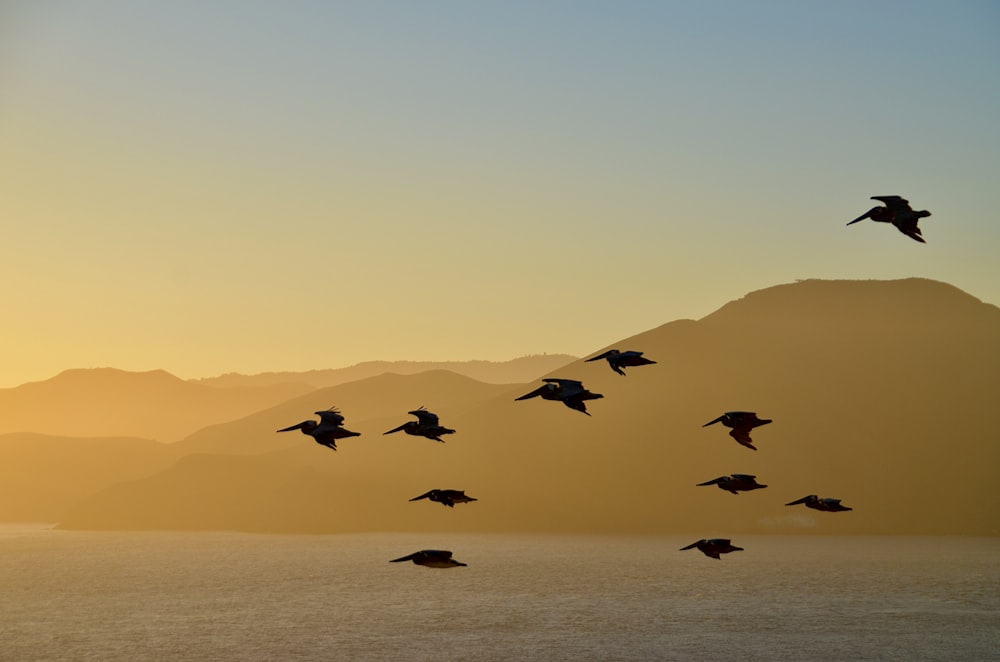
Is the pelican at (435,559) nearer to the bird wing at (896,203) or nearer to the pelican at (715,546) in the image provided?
the pelican at (715,546)

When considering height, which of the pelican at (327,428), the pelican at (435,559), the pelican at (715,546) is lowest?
the pelican at (435,559)

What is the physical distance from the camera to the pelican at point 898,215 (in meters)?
32.2

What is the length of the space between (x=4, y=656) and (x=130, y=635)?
21.3 meters

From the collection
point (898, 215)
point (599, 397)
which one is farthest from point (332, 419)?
point (898, 215)

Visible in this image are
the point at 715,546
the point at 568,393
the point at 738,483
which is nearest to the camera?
the point at 568,393

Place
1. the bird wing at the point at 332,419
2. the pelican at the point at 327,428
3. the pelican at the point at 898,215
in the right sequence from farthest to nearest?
the bird wing at the point at 332,419 < the pelican at the point at 327,428 < the pelican at the point at 898,215

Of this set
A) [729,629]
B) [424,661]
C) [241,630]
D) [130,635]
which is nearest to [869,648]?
[729,629]

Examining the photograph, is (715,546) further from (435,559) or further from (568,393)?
(435,559)

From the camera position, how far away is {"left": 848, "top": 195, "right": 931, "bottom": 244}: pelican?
32156 mm

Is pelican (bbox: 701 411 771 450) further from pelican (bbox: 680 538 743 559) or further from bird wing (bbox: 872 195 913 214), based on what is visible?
bird wing (bbox: 872 195 913 214)

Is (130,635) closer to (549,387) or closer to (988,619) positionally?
(988,619)

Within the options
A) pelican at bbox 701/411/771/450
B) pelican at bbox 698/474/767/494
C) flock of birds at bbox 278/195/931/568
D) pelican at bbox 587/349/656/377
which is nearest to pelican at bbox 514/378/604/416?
flock of birds at bbox 278/195/931/568

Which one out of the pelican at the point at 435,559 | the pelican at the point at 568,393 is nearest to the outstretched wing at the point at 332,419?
the pelican at the point at 435,559

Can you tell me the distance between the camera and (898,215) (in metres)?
32.6
